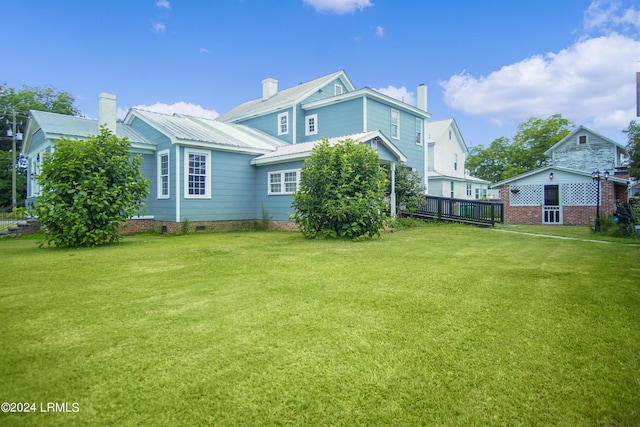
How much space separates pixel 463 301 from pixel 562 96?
36.9 meters

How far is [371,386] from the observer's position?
2.13 m

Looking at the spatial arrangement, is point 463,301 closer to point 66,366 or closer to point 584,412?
point 584,412

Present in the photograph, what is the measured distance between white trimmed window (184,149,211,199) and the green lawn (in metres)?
7.77

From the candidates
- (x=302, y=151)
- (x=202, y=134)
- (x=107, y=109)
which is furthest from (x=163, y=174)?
(x=302, y=151)

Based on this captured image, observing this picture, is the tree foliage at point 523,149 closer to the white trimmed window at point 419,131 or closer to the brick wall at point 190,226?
the white trimmed window at point 419,131

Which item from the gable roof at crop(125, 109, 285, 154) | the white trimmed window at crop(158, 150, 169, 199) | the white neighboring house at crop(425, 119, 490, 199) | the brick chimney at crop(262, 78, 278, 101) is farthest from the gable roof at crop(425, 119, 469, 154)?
the white trimmed window at crop(158, 150, 169, 199)

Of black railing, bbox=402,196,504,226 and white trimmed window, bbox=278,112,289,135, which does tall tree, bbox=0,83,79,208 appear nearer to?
white trimmed window, bbox=278,112,289,135

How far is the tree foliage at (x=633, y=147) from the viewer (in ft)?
63.3

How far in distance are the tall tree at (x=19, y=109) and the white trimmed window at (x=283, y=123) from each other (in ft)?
77.6

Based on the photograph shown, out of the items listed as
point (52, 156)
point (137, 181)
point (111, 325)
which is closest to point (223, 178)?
point (137, 181)

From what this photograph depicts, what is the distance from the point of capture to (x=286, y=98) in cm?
1989

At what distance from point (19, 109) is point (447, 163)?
124 feet

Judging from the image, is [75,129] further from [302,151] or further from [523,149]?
[523,149]

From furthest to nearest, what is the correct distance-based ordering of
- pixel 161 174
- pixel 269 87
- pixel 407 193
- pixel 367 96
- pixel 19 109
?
pixel 19 109 < pixel 269 87 < pixel 367 96 < pixel 407 193 < pixel 161 174
